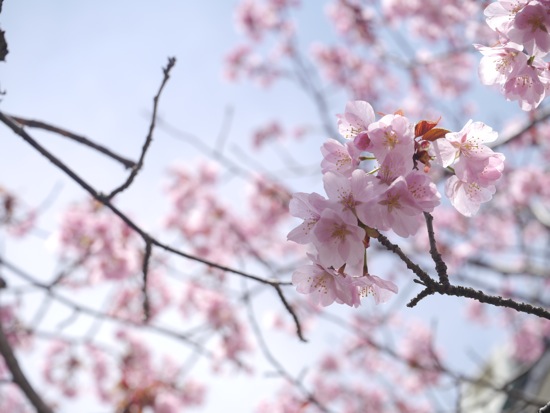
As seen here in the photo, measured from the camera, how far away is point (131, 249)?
646 centimetres

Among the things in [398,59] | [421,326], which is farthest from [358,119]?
[421,326]

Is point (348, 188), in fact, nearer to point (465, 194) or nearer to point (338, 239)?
point (338, 239)

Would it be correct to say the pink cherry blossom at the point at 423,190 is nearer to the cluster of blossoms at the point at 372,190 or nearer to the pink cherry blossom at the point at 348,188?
the cluster of blossoms at the point at 372,190

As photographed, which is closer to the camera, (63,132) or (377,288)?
(377,288)

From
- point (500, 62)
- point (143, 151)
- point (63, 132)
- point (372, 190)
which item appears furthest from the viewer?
point (63, 132)

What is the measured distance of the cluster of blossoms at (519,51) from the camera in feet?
4.55

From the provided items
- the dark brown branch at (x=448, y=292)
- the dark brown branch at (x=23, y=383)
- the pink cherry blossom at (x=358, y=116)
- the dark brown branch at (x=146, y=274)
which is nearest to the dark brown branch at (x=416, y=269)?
the dark brown branch at (x=448, y=292)

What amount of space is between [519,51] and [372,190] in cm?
76

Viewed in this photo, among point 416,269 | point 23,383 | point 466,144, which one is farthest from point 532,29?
point 23,383

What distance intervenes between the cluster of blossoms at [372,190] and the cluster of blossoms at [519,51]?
0.83ft

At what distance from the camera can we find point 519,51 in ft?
5.00

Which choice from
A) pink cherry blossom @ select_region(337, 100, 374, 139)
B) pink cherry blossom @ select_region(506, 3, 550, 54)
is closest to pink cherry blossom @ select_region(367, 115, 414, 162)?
pink cherry blossom @ select_region(337, 100, 374, 139)

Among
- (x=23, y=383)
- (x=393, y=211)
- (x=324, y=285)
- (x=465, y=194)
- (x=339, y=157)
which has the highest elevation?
(x=465, y=194)

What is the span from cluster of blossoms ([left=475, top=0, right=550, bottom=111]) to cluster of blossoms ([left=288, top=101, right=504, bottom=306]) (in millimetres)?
253
